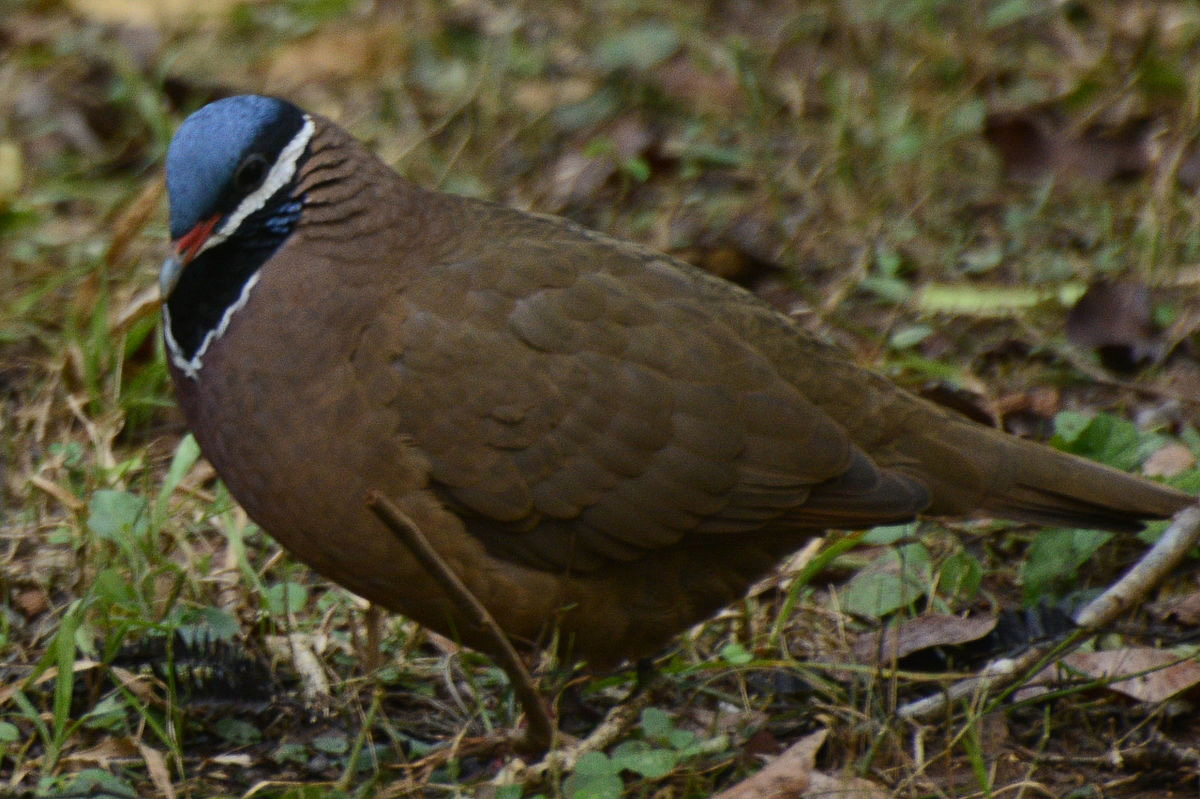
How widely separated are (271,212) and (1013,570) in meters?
1.94

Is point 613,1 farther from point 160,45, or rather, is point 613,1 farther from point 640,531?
point 640,531

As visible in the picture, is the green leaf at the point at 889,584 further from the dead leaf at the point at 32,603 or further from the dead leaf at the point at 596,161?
the dead leaf at the point at 596,161

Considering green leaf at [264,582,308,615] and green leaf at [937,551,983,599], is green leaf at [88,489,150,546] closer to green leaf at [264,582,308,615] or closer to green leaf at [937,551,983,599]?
green leaf at [264,582,308,615]

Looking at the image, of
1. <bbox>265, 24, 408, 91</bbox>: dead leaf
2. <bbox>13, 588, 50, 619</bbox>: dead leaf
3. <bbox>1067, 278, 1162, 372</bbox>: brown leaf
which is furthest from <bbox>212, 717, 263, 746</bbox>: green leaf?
<bbox>265, 24, 408, 91</bbox>: dead leaf

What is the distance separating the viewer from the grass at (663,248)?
136 inches

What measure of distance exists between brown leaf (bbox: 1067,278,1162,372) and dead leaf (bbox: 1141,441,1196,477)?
41 cm

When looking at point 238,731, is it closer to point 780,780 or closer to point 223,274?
point 223,274

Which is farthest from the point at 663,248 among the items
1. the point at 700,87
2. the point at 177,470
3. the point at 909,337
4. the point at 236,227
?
the point at 236,227

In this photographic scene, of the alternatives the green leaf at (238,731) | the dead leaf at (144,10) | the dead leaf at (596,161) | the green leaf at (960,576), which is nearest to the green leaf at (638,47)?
the dead leaf at (596,161)

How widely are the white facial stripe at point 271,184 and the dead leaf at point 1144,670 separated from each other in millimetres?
1891

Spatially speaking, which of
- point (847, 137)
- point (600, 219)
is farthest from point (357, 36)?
point (847, 137)

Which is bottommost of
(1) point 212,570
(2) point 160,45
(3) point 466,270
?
(1) point 212,570

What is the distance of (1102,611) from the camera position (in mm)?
3617

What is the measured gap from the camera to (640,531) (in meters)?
3.34
